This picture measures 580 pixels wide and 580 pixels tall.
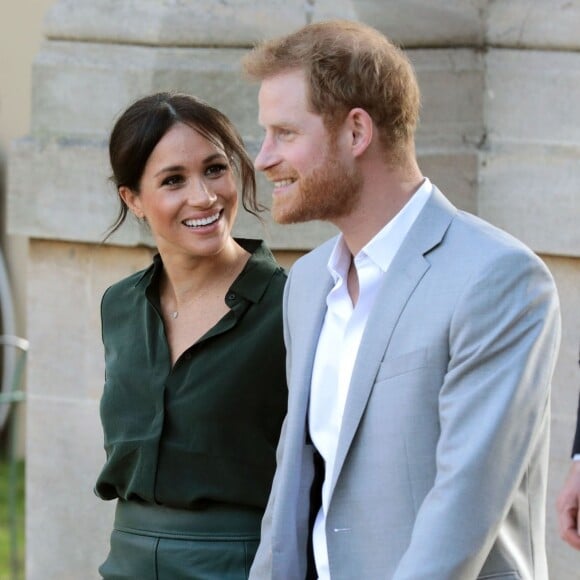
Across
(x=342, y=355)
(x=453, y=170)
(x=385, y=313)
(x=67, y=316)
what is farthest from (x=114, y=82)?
(x=385, y=313)

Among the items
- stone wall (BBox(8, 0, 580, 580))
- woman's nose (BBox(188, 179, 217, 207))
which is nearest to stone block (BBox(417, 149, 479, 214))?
stone wall (BBox(8, 0, 580, 580))

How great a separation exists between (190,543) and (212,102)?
1.88 metres

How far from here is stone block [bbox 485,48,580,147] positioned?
4.72 metres

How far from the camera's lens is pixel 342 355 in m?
3.22

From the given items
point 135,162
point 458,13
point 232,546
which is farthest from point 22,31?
point 232,546

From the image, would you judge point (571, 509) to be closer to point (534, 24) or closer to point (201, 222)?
point (201, 222)

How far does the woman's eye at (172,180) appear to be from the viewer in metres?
3.84

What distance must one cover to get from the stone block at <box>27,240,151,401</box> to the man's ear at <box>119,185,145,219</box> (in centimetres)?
129

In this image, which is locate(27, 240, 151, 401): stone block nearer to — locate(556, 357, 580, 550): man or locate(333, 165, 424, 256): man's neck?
locate(333, 165, 424, 256): man's neck

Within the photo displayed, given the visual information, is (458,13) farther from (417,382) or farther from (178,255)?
(417,382)

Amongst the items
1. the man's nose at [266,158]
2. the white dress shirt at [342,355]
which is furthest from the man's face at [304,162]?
the white dress shirt at [342,355]

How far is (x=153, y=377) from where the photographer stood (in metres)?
3.75

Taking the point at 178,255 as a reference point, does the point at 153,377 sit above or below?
below

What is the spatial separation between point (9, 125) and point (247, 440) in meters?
5.99
